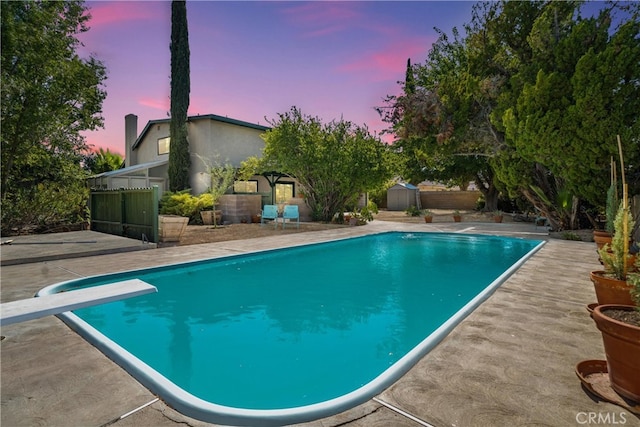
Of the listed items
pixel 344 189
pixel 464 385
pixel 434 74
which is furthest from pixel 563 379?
pixel 434 74

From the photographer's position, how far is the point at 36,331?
11.3 ft

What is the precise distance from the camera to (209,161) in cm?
1797

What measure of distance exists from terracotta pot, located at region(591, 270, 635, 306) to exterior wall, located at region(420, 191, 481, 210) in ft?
94.4

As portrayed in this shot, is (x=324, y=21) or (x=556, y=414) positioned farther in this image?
(x=324, y=21)

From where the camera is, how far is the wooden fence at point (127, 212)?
376 inches

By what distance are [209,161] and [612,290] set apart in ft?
57.7

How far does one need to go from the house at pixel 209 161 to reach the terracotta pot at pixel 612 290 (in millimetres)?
15415

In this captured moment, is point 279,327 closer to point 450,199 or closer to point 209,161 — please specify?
point 209,161

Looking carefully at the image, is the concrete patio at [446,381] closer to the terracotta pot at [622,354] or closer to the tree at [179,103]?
the terracotta pot at [622,354]

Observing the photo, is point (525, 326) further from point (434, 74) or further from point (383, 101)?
point (434, 74)

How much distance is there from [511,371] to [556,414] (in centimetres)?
51

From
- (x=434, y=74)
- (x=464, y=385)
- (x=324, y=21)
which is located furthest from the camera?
(x=434, y=74)

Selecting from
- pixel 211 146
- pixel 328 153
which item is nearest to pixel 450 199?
pixel 328 153

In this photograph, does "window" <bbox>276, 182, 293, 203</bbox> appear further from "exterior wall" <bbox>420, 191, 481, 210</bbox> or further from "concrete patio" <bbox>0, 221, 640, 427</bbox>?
"concrete patio" <bbox>0, 221, 640, 427</bbox>
